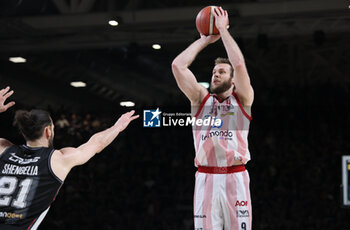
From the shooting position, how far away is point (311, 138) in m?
9.94

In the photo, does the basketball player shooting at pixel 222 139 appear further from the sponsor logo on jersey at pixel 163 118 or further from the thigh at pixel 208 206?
the sponsor logo on jersey at pixel 163 118

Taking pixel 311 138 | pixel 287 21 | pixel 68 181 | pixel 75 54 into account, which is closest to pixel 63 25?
pixel 75 54

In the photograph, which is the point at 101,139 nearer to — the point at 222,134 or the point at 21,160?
the point at 21,160

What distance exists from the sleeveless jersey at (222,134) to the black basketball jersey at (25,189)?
5.45 ft

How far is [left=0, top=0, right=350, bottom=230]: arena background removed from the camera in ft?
25.7

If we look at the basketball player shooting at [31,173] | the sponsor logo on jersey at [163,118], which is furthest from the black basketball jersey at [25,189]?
the sponsor logo on jersey at [163,118]

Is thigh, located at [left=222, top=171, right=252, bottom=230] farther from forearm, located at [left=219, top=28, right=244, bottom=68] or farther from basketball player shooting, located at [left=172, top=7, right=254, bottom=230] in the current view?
forearm, located at [left=219, top=28, right=244, bottom=68]

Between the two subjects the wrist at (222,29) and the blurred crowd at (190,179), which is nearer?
the wrist at (222,29)

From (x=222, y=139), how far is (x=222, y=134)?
0.05m

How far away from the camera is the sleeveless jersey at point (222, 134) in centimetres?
468

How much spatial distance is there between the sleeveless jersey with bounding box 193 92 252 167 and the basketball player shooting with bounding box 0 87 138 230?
4.73 feet

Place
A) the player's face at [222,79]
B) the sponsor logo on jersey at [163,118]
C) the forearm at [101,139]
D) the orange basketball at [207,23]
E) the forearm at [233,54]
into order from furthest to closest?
1. the sponsor logo on jersey at [163,118]
2. the orange basketball at [207,23]
3. the player's face at [222,79]
4. the forearm at [233,54]
5. the forearm at [101,139]

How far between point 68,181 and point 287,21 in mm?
4857

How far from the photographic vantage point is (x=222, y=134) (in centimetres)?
478
